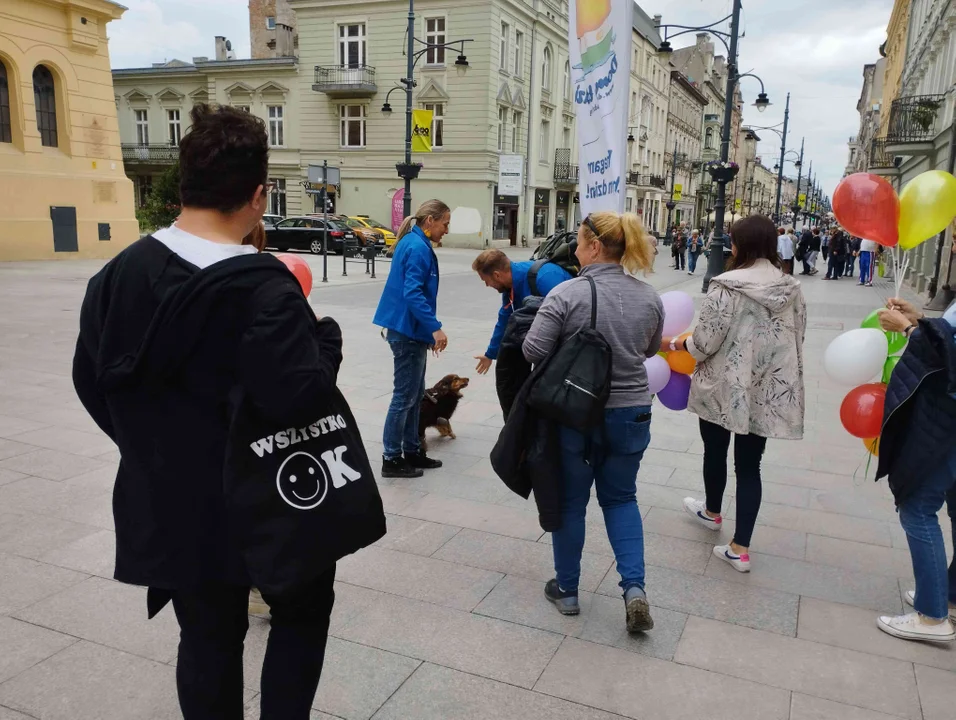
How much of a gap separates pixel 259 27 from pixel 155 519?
53.3m

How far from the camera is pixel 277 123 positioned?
39375mm

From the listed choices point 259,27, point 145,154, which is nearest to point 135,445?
point 145,154

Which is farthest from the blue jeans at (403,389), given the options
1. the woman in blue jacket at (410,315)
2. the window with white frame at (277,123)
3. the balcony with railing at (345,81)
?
the window with white frame at (277,123)

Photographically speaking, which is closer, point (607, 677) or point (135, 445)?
point (135, 445)

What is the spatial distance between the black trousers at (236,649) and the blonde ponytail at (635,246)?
1924 millimetres

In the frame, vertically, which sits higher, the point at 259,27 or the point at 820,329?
the point at 259,27

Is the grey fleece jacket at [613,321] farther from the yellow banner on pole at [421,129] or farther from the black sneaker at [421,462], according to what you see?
the yellow banner on pole at [421,129]

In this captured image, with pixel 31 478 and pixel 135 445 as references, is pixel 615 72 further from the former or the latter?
pixel 31 478

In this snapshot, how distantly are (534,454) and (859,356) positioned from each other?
5.51 ft

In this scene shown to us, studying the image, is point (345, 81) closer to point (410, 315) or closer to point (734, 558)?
point (410, 315)

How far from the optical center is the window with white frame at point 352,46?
1473 inches

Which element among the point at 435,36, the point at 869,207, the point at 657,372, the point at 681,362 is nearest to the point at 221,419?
the point at 657,372

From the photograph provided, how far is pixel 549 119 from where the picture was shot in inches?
1652

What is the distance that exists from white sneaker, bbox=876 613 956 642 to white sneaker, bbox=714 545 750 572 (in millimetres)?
700
